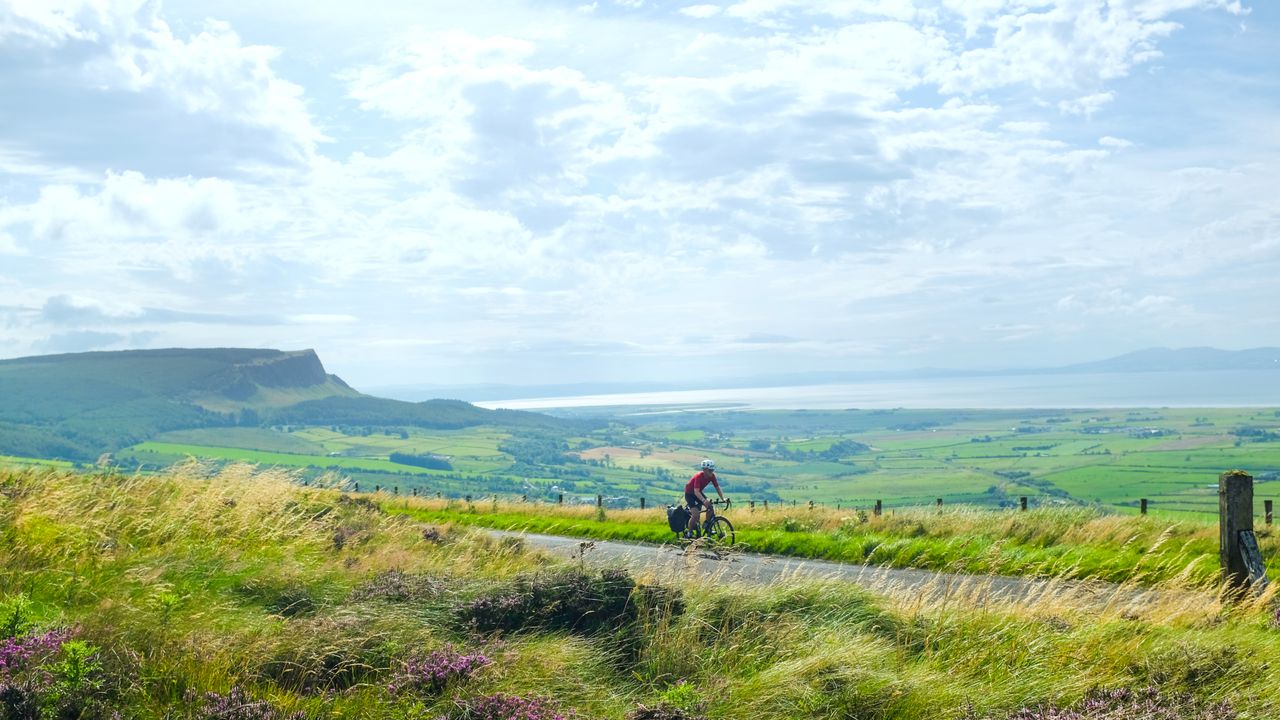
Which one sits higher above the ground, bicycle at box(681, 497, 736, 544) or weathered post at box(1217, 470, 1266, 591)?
weathered post at box(1217, 470, 1266, 591)

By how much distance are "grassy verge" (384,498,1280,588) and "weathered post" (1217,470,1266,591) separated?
2.52ft

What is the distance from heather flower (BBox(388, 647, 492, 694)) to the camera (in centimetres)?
793

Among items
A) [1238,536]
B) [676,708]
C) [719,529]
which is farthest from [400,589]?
[719,529]

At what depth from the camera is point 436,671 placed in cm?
807

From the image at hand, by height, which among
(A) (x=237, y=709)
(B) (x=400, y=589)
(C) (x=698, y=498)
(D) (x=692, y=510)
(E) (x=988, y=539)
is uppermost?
(B) (x=400, y=589)

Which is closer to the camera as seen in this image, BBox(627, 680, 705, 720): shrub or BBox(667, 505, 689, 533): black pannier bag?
BBox(627, 680, 705, 720): shrub

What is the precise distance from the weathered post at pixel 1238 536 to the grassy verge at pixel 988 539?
77cm

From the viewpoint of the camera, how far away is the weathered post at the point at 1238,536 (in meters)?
12.5

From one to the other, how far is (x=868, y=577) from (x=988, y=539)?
5219 mm

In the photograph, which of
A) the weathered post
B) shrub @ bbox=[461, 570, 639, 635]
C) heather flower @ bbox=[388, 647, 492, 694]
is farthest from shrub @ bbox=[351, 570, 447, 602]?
the weathered post

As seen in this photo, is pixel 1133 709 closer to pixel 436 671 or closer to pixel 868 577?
pixel 436 671

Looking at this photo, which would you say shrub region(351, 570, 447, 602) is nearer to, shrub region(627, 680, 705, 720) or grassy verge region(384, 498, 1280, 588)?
shrub region(627, 680, 705, 720)

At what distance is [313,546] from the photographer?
15.3 m

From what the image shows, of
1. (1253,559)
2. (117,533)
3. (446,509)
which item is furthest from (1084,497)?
(117,533)
